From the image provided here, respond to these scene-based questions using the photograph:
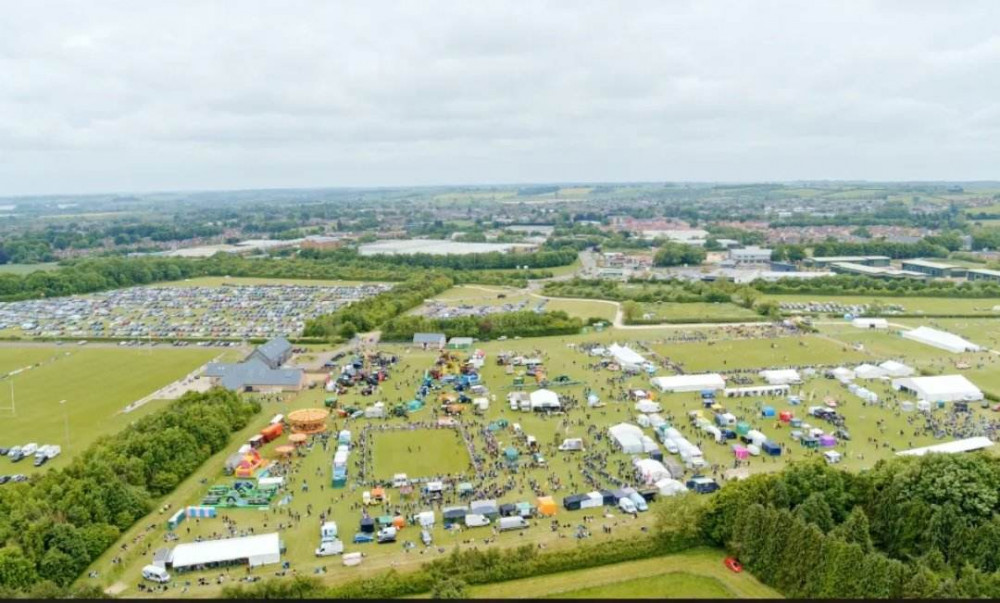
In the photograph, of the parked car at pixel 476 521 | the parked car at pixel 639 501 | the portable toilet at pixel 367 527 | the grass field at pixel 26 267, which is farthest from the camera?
the grass field at pixel 26 267

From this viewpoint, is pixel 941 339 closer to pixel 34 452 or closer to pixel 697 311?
pixel 697 311

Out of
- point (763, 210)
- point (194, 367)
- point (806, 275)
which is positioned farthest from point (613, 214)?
point (194, 367)

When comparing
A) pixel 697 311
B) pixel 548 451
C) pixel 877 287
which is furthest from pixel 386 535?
pixel 877 287

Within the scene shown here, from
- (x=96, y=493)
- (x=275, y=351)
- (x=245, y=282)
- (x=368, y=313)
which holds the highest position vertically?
(x=368, y=313)

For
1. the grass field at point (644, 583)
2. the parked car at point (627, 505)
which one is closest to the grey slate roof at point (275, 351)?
the parked car at point (627, 505)

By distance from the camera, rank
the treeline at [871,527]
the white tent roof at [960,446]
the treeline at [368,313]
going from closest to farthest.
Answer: the treeline at [871,527], the white tent roof at [960,446], the treeline at [368,313]

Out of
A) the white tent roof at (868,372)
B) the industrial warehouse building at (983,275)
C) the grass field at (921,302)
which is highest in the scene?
the industrial warehouse building at (983,275)

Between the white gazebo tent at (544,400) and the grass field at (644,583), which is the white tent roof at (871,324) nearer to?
the white gazebo tent at (544,400)
